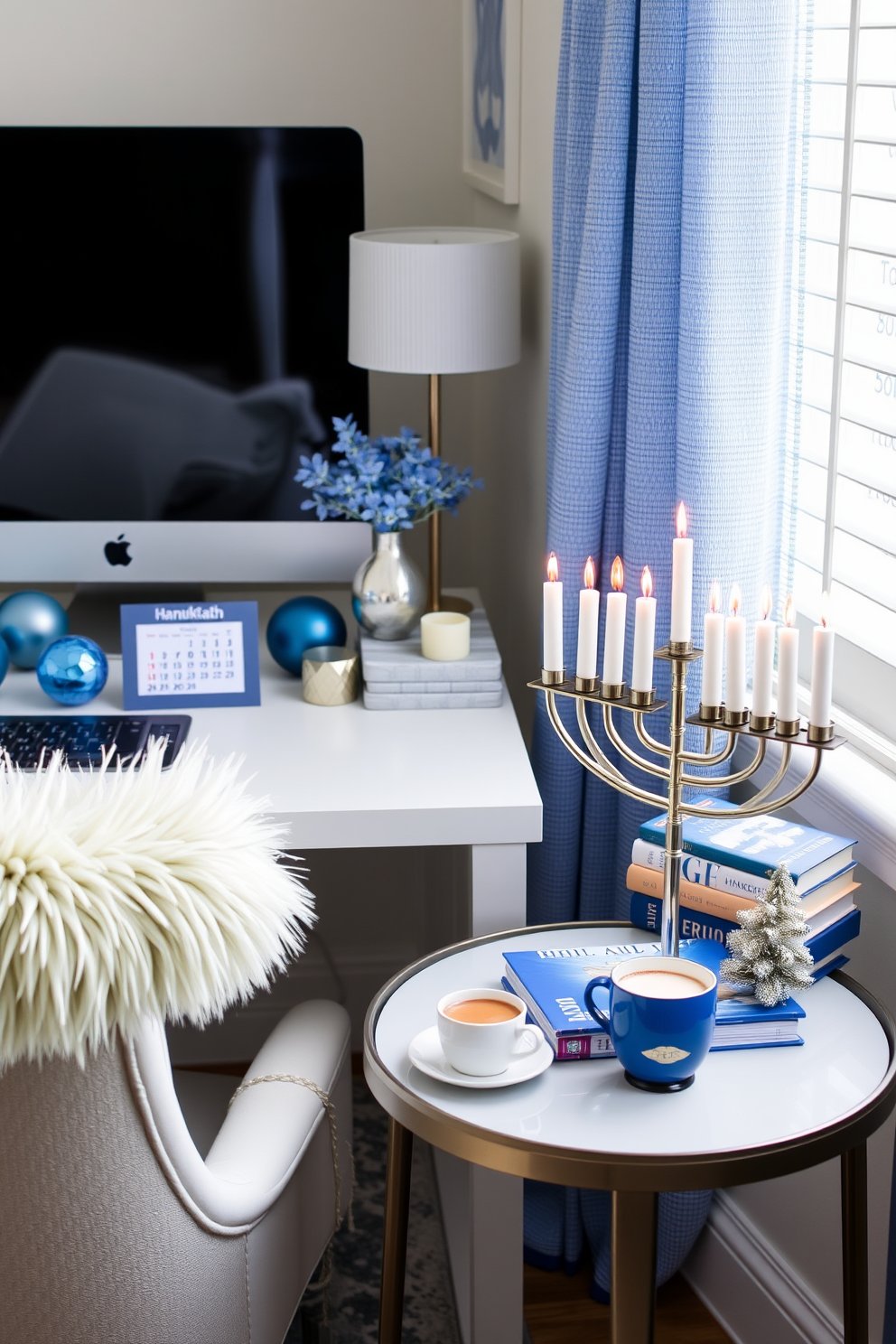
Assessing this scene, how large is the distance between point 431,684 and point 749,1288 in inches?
30.6

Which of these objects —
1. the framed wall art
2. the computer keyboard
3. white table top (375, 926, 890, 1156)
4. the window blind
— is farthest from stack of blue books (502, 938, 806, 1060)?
the framed wall art

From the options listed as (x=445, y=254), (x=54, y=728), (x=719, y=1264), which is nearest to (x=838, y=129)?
(x=445, y=254)

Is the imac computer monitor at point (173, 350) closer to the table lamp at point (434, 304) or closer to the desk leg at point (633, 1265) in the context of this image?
the table lamp at point (434, 304)

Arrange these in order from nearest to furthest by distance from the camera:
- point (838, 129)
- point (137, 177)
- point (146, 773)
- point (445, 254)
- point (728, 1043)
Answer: point (146, 773) → point (728, 1043) → point (838, 129) → point (445, 254) → point (137, 177)

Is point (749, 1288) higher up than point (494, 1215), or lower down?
lower down

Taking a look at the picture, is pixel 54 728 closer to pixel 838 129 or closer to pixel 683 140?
pixel 683 140

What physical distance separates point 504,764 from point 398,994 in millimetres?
335

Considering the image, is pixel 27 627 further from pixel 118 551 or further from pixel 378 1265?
pixel 378 1265

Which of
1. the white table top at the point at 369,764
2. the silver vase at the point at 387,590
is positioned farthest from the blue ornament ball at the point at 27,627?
the silver vase at the point at 387,590

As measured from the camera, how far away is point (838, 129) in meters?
1.26

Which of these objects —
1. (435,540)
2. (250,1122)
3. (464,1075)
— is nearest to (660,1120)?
(464,1075)

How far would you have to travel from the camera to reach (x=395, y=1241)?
3.96 feet

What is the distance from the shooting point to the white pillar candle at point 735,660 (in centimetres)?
95

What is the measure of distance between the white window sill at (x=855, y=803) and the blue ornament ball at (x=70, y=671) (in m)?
0.79
